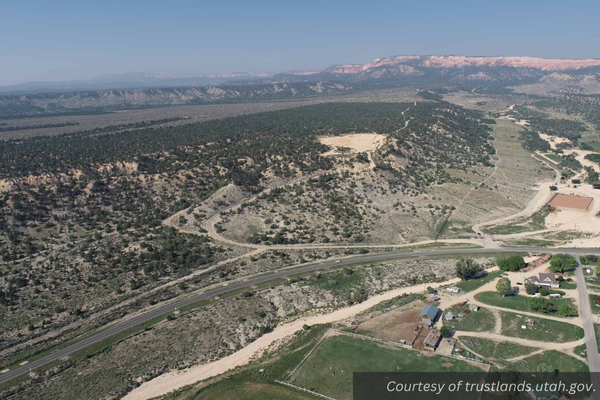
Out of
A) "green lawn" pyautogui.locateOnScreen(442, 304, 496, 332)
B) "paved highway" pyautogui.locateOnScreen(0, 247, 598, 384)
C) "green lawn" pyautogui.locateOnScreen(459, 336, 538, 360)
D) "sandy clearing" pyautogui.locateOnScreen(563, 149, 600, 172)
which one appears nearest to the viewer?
"green lawn" pyautogui.locateOnScreen(459, 336, 538, 360)

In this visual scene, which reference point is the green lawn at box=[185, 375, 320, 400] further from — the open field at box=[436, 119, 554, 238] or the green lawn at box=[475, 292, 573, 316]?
the open field at box=[436, 119, 554, 238]

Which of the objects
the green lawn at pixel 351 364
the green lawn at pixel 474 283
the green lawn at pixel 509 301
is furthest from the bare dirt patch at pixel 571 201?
the green lawn at pixel 351 364

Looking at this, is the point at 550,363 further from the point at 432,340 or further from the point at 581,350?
the point at 432,340

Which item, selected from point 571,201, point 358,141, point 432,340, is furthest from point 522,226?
point 358,141

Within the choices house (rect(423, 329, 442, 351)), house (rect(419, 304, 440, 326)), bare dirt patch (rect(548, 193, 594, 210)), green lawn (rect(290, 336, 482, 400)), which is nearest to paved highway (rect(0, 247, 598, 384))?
house (rect(419, 304, 440, 326))

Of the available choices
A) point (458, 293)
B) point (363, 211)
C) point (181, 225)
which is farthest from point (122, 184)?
point (458, 293)
